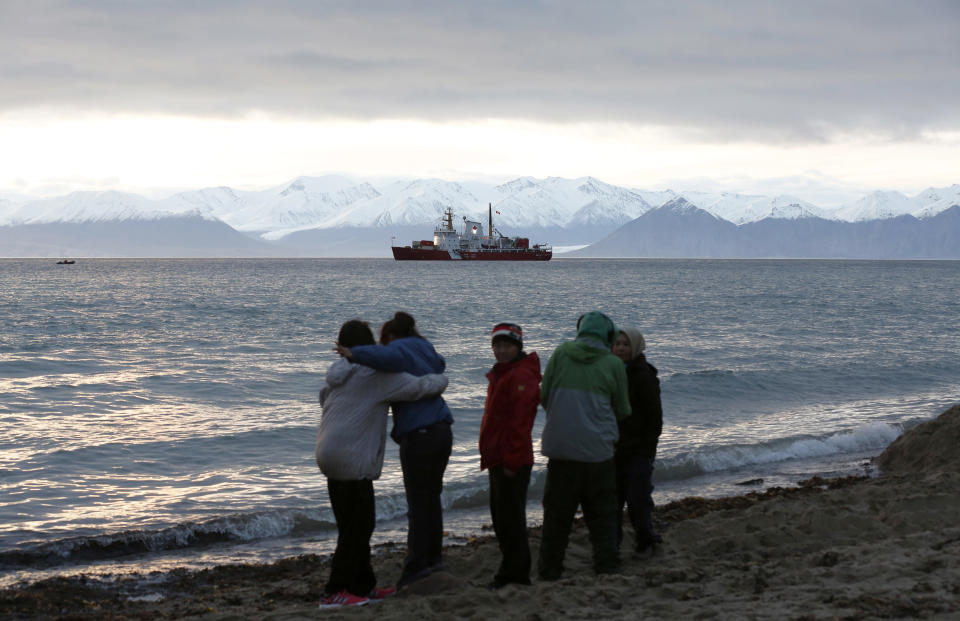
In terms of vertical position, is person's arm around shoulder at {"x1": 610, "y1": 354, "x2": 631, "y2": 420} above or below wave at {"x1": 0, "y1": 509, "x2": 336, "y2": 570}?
above

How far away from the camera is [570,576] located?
6488 millimetres

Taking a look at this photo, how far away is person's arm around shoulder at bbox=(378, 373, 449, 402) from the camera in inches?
217

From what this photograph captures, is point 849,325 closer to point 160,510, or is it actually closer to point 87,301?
point 160,510

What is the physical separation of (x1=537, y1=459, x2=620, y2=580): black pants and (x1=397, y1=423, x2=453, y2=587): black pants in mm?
755

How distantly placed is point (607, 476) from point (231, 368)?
61.7ft

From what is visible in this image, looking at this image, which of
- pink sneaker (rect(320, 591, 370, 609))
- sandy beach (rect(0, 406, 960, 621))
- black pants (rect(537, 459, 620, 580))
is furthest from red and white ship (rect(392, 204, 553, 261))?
pink sneaker (rect(320, 591, 370, 609))

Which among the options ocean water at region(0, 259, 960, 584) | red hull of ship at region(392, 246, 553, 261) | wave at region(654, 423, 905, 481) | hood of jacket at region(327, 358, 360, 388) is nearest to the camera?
hood of jacket at region(327, 358, 360, 388)

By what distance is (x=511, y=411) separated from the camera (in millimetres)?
5816

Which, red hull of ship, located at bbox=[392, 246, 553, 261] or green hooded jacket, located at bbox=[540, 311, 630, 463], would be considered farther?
red hull of ship, located at bbox=[392, 246, 553, 261]

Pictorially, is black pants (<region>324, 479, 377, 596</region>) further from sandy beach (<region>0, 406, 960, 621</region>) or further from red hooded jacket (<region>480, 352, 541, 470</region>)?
red hooded jacket (<region>480, 352, 541, 470</region>)

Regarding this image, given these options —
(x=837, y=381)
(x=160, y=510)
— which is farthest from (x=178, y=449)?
(x=837, y=381)

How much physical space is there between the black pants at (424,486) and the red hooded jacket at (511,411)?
1.03 ft

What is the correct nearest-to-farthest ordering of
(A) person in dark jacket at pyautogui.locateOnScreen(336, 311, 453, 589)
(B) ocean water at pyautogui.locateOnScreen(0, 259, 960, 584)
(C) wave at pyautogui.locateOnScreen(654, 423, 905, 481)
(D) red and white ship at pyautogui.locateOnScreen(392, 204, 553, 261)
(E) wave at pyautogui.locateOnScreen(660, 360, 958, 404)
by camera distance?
(A) person in dark jacket at pyautogui.locateOnScreen(336, 311, 453, 589)
(B) ocean water at pyautogui.locateOnScreen(0, 259, 960, 584)
(C) wave at pyautogui.locateOnScreen(654, 423, 905, 481)
(E) wave at pyautogui.locateOnScreen(660, 360, 958, 404)
(D) red and white ship at pyautogui.locateOnScreen(392, 204, 553, 261)

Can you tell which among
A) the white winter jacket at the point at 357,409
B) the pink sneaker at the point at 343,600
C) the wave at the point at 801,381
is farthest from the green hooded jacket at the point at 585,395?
the wave at the point at 801,381
